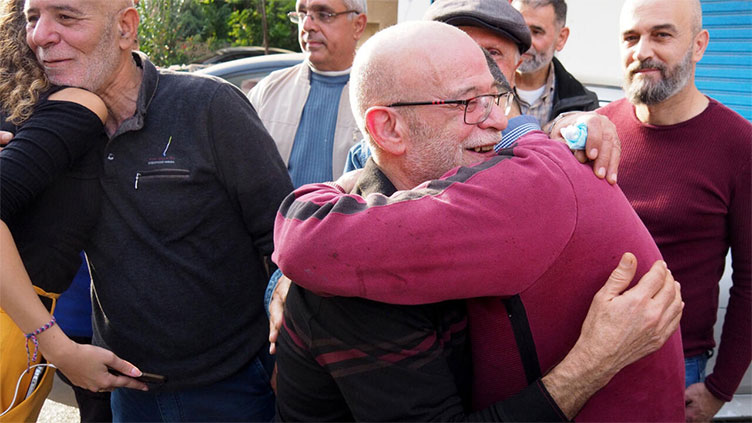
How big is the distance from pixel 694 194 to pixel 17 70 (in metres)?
2.45

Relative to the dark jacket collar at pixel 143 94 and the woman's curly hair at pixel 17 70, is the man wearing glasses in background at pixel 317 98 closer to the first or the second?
the dark jacket collar at pixel 143 94

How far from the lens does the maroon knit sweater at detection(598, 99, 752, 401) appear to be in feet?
7.82

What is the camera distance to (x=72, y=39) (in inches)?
79.6

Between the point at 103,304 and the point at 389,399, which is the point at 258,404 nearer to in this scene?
the point at 103,304

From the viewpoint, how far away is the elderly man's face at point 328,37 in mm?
3711

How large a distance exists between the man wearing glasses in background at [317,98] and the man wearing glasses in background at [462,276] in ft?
6.25

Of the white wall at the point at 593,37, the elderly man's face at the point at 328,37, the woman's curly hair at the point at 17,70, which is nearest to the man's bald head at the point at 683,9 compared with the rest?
the elderly man's face at the point at 328,37

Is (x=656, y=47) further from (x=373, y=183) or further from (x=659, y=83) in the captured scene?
(x=373, y=183)

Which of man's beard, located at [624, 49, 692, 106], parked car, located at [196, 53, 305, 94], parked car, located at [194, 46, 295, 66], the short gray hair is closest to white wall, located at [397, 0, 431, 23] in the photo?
parked car, located at [196, 53, 305, 94]

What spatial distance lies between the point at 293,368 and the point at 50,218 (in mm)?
1039

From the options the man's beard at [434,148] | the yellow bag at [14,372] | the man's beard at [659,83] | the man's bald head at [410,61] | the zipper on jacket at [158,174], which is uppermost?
the man's bald head at [410,61]

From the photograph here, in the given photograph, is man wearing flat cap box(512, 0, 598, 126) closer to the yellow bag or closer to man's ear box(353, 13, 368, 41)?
man's ear box(353, 13, 368, 41)

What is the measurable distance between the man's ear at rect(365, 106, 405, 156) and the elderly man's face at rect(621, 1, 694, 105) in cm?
150

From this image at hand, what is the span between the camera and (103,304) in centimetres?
218
